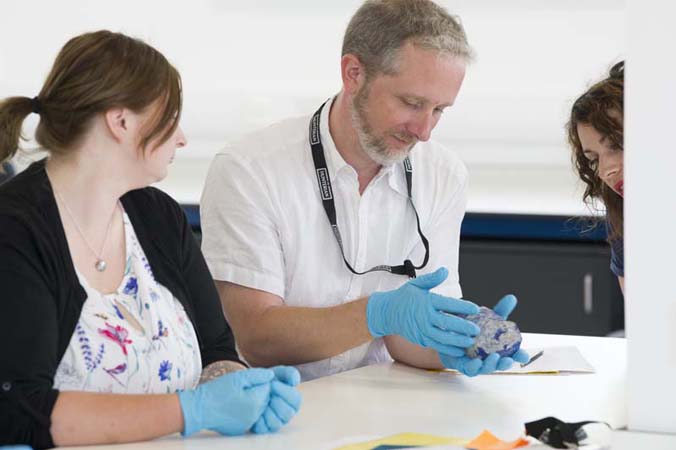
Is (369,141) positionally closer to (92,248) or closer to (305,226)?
(305,226)

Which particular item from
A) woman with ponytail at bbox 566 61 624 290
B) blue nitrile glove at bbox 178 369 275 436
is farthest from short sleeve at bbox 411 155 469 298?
blue nitrile glove at bbox 178 369 275 436

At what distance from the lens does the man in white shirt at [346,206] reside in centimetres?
223

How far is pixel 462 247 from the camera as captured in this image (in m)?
4.05

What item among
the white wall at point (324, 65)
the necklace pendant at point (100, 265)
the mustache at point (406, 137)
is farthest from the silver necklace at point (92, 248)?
the white wall at point (324, 65)

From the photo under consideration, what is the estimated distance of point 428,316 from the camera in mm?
1964

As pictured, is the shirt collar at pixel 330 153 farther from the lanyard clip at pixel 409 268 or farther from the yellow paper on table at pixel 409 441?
the yellow paper on table at pixel 409 441

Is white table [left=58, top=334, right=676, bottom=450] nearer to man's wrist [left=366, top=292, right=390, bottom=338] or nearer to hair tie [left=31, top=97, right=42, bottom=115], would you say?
man's wrist [left=366, top=292, right=390, bottom=338]

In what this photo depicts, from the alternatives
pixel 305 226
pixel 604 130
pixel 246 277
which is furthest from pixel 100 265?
pixel 604 130

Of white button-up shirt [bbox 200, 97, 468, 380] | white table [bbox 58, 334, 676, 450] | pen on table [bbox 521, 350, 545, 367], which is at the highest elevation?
white button-up shirt [bbox 200, 97, 468, 380]

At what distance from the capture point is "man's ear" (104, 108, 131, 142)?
5.58 ft

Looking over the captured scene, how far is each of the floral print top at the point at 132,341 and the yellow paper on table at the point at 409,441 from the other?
0.34m

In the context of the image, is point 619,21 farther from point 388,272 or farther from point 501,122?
point 388,272

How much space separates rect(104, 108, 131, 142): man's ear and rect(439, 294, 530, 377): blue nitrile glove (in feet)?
2.43

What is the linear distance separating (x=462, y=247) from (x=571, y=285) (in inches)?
16.4
